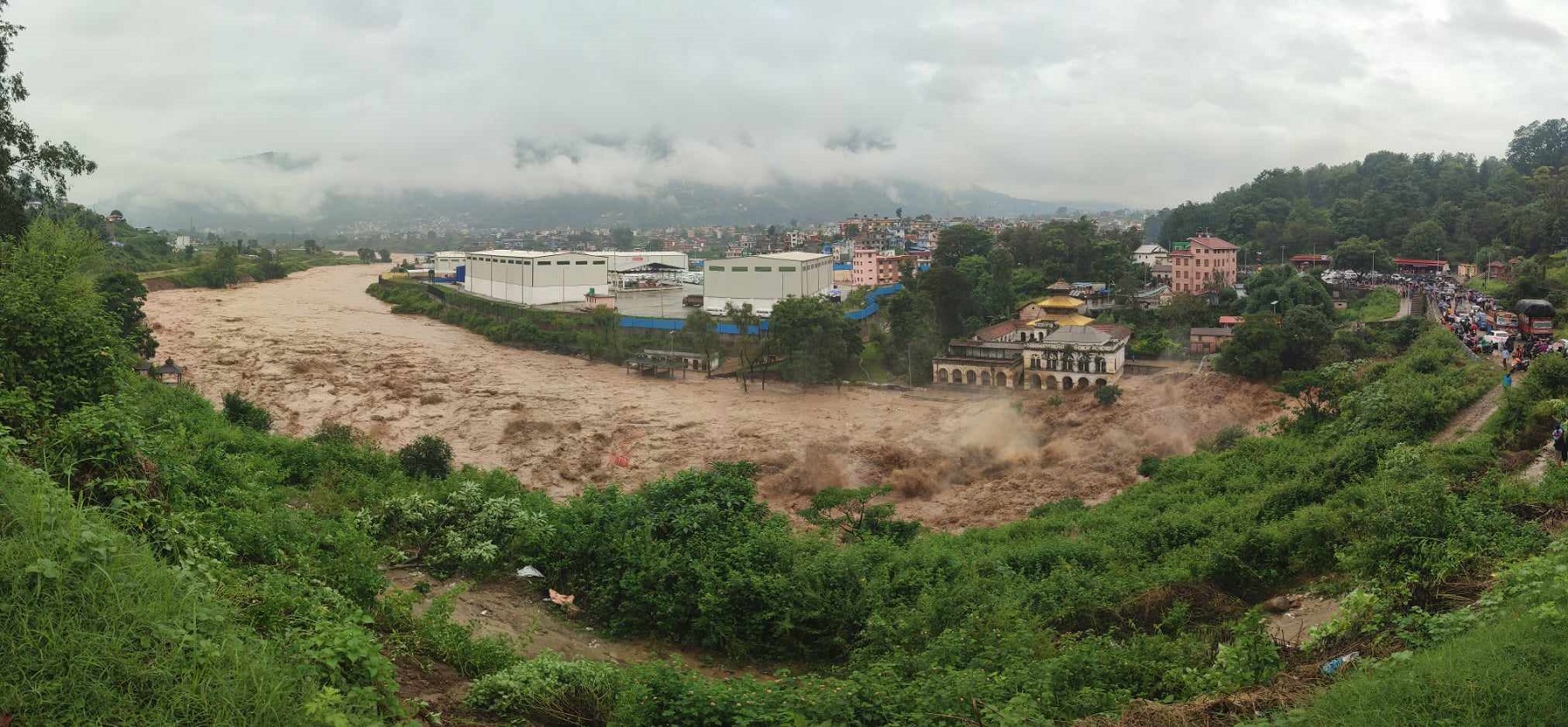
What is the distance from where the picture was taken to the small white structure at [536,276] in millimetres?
35375

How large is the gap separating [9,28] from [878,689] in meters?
12.1

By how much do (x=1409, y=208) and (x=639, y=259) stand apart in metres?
36.6

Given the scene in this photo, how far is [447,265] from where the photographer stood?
48.8m

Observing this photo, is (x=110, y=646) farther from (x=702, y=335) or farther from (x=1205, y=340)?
(x=1205, y=340)

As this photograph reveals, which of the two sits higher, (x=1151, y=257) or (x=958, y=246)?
(x=958, y=246)

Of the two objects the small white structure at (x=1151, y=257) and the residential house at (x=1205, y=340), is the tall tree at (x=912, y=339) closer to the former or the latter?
the residential house at (x=1205, y=340)

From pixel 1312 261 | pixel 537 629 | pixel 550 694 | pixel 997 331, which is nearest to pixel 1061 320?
pixel 997 331

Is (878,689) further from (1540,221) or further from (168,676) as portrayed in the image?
(1540,221)

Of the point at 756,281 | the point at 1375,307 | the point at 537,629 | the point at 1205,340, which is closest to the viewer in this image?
the point at 537,629

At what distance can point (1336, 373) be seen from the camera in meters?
14.4

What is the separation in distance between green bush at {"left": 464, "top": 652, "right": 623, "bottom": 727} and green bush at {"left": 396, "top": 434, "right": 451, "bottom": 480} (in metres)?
7.46

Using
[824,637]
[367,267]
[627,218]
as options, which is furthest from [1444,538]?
[627,218]

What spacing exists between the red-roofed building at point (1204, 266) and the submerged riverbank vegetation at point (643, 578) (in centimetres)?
2548

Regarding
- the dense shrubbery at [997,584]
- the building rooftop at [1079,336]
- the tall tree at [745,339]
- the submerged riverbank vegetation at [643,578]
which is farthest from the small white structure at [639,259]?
the dense shrubbery at [997,584]
